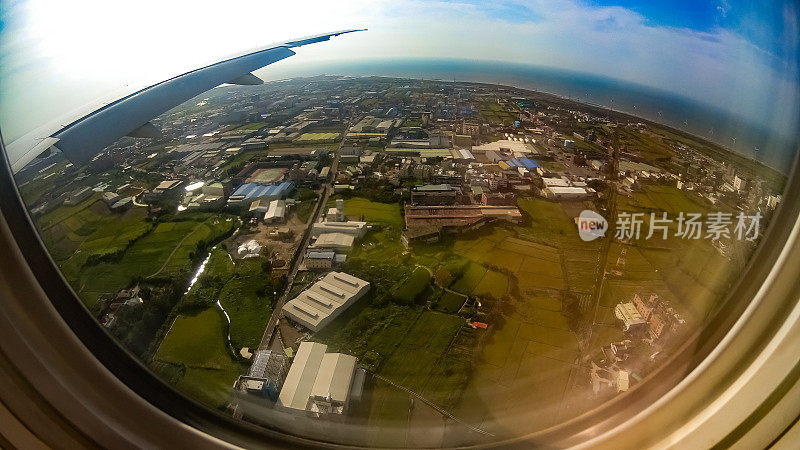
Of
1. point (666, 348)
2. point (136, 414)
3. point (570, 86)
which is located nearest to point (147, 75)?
point (136, 414)

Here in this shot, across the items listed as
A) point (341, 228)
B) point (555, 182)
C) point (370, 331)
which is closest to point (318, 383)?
point (370, 331)

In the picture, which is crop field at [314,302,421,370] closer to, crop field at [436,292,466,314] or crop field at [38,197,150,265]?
crop field at [436,292,466,314]

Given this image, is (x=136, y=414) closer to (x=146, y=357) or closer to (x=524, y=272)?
(x=146, y=357)

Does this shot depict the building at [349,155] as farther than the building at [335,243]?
Yes

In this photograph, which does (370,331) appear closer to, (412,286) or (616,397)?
→ (412,286)

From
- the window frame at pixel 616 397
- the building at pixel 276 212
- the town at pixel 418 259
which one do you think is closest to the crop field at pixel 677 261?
the town at pixel 418 259

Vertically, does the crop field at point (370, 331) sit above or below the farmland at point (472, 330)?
below

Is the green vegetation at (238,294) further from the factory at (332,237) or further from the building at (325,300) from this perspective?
the factory at (332,237)
